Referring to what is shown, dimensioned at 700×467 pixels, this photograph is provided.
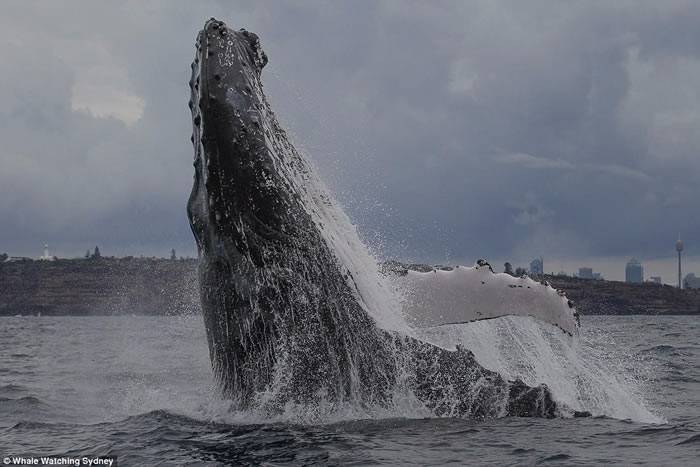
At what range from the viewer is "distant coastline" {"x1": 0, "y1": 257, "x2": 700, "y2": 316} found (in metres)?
101

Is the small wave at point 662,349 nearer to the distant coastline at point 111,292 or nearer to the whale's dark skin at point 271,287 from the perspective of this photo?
the whale's dark skin at point 271,287

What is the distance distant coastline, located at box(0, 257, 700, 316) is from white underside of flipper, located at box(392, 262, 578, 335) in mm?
88072

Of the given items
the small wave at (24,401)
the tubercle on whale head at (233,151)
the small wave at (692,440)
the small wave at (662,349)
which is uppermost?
the tubercle on whale head at (233,151)

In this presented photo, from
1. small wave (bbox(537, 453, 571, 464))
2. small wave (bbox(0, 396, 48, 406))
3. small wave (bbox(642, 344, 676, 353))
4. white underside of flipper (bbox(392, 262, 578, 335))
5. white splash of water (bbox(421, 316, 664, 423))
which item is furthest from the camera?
small wave (bbox(642, 344, 676, 353))

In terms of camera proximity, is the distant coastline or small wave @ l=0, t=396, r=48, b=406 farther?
the distant coastline

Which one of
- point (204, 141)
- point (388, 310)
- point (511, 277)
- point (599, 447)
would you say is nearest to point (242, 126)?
point (204, 141)

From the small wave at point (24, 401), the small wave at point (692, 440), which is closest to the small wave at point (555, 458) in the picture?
the small wave at point (692, 440)

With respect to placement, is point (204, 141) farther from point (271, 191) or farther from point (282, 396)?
point (282, 396)

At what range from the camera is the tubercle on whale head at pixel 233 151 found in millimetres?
6168

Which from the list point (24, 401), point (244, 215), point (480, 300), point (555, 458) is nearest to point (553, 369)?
point (480, 300)

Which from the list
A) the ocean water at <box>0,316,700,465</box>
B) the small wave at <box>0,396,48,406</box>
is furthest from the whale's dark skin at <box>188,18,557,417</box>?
the small wave at <box>0,396,48,406</box>

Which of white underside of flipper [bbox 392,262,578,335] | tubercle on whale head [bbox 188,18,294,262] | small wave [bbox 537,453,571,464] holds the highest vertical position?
tubercle on whale head [bbox 188,18,294,262]

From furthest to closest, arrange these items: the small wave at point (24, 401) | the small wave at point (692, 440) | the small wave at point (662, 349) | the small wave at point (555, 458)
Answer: the small wave at point (662, 349) < the small wave at point (24, 401) < the small wave at point (692, 440) < the small wave at point (555, 458)

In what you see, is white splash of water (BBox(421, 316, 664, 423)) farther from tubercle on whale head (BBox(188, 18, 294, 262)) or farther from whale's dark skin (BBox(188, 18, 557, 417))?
tubercle on whale head (BBox(188, 18, 294, 262))
